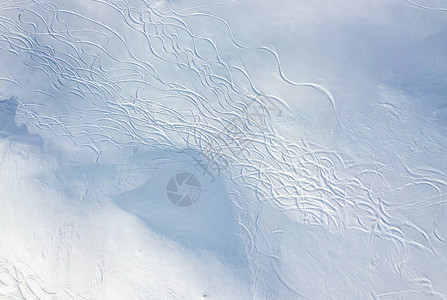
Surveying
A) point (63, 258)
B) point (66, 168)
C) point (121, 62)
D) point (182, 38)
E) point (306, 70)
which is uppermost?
point (306, 70)

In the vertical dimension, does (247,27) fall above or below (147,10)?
above

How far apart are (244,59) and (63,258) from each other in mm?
4092

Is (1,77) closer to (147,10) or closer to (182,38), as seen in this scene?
(147,10)

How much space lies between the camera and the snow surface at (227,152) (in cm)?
404

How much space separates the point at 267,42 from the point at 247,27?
402 mm

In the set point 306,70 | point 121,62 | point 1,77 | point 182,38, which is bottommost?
point 1,77

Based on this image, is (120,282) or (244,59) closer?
(120,282)

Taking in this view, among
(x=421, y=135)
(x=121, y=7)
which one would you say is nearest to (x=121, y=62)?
(x=121, y=7)

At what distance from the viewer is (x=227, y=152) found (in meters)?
4.27

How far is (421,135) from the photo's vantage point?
4.10m

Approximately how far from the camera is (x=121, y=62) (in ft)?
14.6

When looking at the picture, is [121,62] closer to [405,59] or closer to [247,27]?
[247,27]

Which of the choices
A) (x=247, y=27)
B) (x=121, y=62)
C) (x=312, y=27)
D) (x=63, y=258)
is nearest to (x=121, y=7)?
(x=121, y=62)

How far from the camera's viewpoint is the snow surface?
404cm
